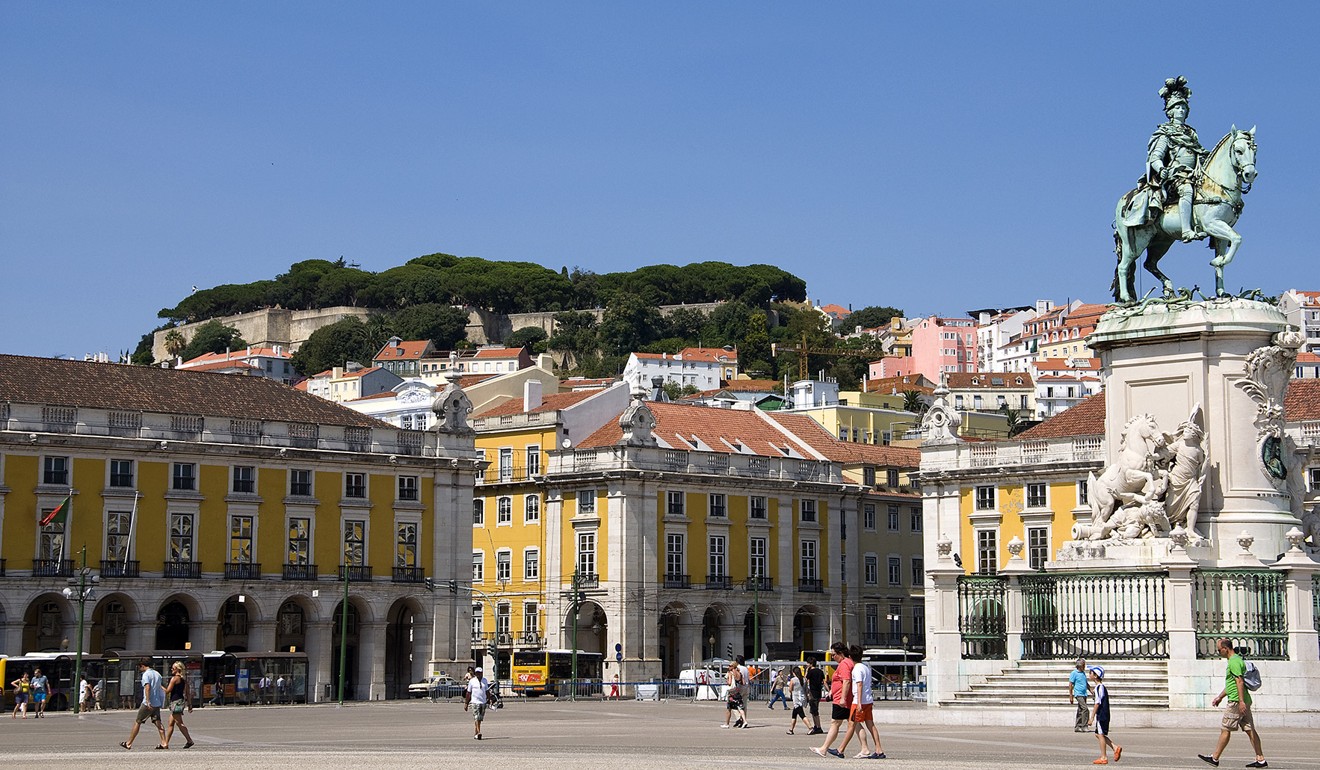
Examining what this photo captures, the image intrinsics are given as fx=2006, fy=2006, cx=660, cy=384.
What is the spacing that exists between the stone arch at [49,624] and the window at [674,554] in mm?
23027

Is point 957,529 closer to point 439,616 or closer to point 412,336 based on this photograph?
point 439,616

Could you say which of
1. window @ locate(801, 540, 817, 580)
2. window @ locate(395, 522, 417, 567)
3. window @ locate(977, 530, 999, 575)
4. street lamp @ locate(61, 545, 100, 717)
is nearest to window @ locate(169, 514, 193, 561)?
street lamp @ locate(61, 545, 100, 717)

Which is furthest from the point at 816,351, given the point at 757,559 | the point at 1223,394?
the point at 1223,394

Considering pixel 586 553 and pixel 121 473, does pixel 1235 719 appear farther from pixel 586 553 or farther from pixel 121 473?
pixel 586 553

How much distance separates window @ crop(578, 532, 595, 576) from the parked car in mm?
8274

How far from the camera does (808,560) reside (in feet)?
270

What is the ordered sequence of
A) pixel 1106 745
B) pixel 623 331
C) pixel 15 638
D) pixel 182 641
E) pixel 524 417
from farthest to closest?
1. pixel 623 331
2. pixel 524 417
3. pixel 182 641
4. pixel 15 638
5. pixel 1106 745

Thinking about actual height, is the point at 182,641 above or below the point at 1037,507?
below

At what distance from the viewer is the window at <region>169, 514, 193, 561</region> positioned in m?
65.6

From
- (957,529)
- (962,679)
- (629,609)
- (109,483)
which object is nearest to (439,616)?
(629,609)

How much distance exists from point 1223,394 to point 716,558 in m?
51.4

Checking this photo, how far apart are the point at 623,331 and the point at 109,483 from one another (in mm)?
129668

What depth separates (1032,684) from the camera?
1160 inches

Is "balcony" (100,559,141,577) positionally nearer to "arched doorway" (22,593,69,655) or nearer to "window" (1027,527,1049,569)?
"arched doorway" (22,593,69,655)
